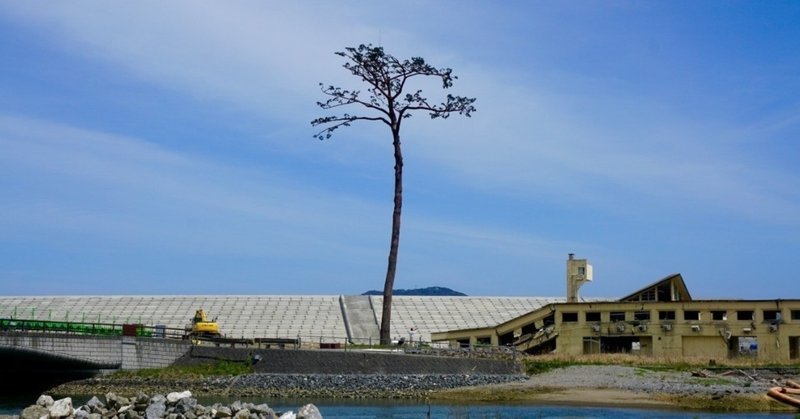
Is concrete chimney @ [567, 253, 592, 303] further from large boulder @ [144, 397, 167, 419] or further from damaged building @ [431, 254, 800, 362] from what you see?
large boulder @ [144, 397, 167, 419]

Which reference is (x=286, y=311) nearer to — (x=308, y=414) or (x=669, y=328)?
(x=669, y=328)

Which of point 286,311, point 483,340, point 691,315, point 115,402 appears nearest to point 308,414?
point 115,402

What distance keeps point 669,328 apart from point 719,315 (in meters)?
3.12

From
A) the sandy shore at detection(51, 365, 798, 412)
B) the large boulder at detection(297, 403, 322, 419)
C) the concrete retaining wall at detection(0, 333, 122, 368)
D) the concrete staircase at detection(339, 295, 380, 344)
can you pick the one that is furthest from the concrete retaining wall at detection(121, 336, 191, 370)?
the large boulder at detection(297, 403, 322, 419)

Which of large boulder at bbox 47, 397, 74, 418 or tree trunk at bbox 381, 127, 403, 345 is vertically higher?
tree trunk at bbox 381, 127, 403, 345

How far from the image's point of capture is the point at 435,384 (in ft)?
155

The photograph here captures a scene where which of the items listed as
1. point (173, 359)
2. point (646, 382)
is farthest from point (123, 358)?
point (646, 382)

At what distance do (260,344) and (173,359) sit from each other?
4.47 metres

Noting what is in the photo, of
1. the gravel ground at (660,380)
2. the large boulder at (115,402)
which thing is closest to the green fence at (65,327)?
the gravel ground at (660,380)

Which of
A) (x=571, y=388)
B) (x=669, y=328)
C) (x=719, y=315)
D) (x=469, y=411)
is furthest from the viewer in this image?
(x=719, y=315)

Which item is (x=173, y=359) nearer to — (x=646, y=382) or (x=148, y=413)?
(x=646, y=382)

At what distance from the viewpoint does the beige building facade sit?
5791 centimetres

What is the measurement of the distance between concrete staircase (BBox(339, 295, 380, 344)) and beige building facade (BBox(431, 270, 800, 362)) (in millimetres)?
10537

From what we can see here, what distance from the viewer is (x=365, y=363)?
165ft
